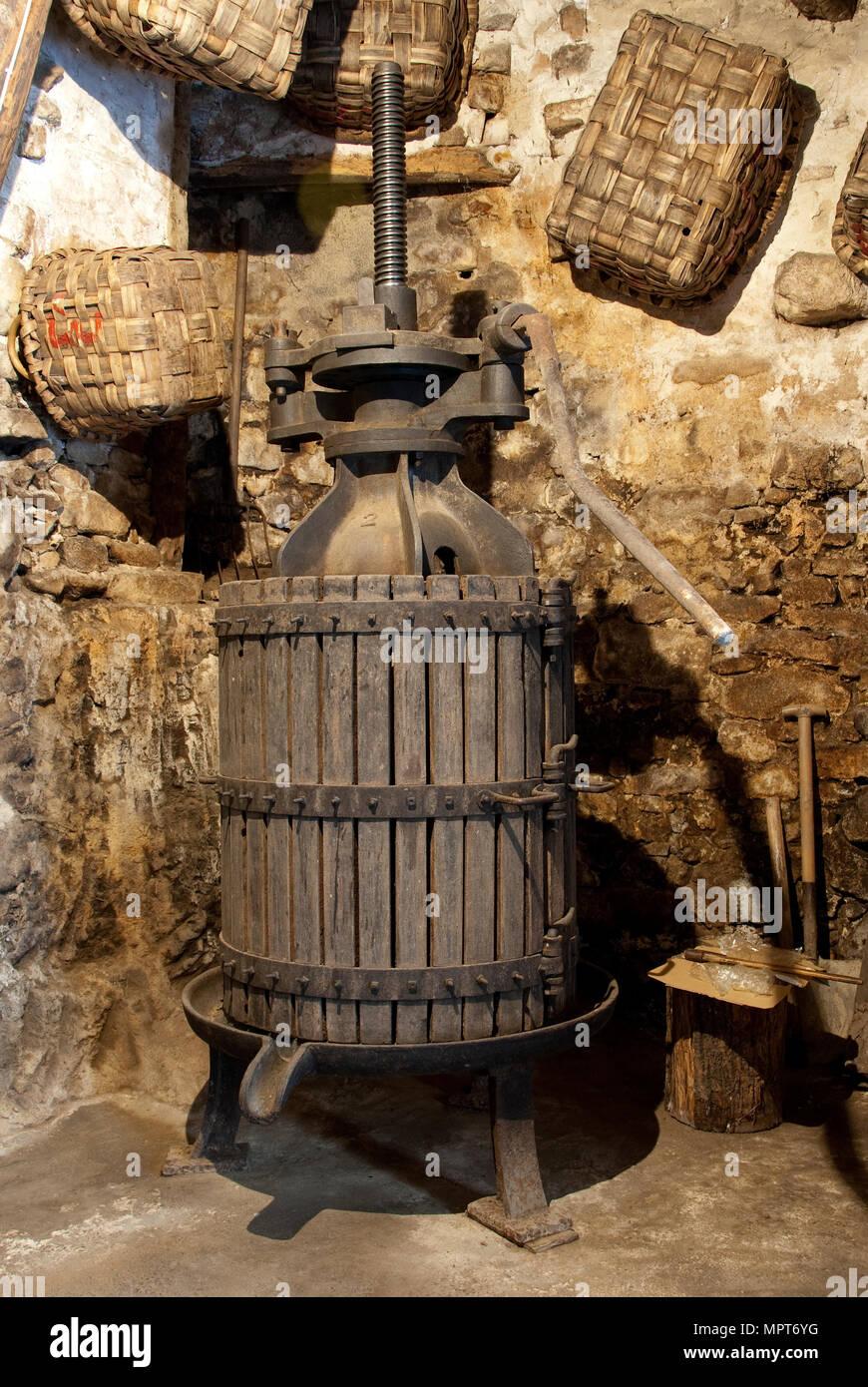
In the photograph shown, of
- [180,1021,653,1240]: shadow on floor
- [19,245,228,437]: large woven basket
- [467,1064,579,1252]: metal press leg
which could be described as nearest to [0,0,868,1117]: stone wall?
[19,245,228,437]: large woven basket

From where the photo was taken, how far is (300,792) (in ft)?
11.4

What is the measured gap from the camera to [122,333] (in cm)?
418

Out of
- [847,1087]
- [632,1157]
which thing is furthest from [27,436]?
[847,1087]

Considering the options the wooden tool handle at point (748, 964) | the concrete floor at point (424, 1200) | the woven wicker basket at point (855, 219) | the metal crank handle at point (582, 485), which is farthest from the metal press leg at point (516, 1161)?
the woven wicker basket at point (855, 219)

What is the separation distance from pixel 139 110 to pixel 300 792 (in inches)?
114

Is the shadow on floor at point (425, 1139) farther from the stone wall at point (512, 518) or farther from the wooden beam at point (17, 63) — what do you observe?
the wooden beam at point (17, 63)

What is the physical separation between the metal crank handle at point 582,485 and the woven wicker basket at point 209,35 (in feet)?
4.80

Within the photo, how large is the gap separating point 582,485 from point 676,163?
1.71m

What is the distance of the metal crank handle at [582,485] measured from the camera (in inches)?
143

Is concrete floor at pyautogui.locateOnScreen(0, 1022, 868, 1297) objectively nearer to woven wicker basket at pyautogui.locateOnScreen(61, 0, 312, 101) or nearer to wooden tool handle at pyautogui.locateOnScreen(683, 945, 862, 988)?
wooden tool handle at pyautogui.locateOnScreen(683, 945, 862, 988)

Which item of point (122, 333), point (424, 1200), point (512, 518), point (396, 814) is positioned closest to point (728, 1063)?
point (424, 1200)

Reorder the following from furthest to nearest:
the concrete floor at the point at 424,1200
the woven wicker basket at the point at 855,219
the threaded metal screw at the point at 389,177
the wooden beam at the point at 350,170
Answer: the wooden beam at the point at 350,170, the woven wicker basket at the point at 855,219, the threaded metal screw at the point at 389,177, the concrete floor at the point at 424,1200

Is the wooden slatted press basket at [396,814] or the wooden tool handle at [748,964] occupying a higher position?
the wooden slatted press basket at [396,814]

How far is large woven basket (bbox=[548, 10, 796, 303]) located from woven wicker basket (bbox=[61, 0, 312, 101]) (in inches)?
47.7
